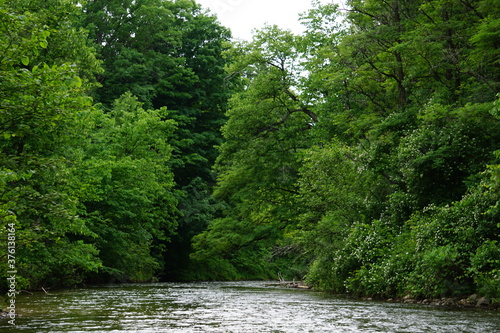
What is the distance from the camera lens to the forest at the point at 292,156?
13641 millimetres

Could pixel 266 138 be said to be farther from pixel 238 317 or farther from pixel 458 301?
pixel 238 317

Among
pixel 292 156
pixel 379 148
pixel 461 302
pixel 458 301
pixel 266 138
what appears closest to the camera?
pixel 461 302

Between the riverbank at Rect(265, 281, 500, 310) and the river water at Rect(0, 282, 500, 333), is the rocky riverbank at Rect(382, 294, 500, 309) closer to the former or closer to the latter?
the riverbank at Rect(265, 281, 500, 310)

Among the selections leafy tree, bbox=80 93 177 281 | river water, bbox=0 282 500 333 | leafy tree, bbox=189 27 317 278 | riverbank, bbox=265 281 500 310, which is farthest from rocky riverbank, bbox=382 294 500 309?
leafy tree, bbox=189 27 317 278

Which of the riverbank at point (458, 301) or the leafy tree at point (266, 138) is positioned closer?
the riverbank at point (458, 301)

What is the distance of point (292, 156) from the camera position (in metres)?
31.0

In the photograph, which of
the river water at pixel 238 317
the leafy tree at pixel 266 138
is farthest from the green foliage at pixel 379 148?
the river water at pixel 238 317

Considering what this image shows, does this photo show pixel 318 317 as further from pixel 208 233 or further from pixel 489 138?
pixel 208 233

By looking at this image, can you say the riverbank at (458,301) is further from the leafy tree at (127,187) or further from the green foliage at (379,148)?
the leafy tree at (127,187)

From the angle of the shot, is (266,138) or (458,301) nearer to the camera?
(458,301)

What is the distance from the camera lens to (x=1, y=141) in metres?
16.8

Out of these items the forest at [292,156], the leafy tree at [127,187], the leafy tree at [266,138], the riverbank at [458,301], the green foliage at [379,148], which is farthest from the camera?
the leafy tree at [266,138]

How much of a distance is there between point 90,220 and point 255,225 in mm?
9468

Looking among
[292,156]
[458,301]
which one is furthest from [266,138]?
[458,301]
